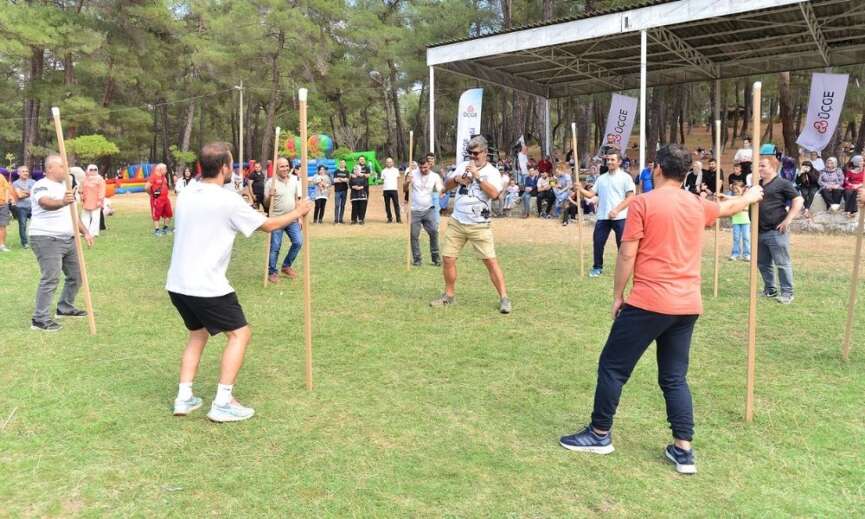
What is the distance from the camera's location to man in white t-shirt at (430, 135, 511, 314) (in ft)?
23.0

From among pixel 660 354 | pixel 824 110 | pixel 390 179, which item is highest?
pixel 824 110

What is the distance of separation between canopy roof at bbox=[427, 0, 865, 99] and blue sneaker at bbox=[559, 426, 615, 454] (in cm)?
1246

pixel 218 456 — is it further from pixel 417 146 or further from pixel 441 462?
pixel 417 146

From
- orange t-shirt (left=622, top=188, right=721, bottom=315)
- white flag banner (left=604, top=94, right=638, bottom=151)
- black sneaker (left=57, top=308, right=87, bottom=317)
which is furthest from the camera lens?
white flag banner (left=604, top=94, right=638, bottom=151)

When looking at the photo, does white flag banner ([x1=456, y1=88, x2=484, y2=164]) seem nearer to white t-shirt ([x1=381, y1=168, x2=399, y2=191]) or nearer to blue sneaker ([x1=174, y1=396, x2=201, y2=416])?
white t-shirt ([x1=381, y1=168, x2=399, y2=191])

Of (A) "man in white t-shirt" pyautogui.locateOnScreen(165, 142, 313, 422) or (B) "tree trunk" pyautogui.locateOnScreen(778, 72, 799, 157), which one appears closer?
(A) "man in white t-shirt" pyautogui.locateOnScreen(165, 142, 313, 422)

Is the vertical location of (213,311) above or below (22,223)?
below

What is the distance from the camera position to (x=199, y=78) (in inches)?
1673

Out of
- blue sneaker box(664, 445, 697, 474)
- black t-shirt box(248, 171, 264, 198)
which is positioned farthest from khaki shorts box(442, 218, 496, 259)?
black t-shirt box(248, 171, 264, 198)

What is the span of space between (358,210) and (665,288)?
1554 centimetres

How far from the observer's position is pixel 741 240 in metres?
11.1

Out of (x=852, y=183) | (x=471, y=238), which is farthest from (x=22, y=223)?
(x=852, y=183)

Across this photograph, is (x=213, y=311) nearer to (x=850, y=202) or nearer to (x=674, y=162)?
(x=674, y=162)

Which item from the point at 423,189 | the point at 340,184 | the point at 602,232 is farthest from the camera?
the point at 340,184
